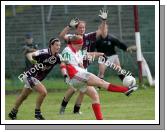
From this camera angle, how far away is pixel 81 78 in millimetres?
13117

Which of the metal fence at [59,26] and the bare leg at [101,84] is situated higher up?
the metal fence at [59,26]

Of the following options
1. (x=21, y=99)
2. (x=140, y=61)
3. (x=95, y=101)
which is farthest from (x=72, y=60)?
(x=140, y=61)

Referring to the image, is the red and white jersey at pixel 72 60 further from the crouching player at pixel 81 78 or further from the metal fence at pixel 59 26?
the metal fence at pixel 59 26

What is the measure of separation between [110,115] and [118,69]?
17.9ft

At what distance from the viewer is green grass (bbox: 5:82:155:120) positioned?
47.2 feet

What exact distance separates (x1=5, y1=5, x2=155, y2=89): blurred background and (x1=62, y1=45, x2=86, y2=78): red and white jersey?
845cm

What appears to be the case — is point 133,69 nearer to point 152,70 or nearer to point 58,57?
point 152,70

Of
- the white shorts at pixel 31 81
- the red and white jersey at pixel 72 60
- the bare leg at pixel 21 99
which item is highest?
the red and white jersey at pixel 72 60

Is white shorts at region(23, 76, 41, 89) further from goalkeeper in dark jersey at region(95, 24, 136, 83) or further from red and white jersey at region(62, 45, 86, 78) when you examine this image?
goalkeeper in dark jersey at region(95, 24, 136, 83)

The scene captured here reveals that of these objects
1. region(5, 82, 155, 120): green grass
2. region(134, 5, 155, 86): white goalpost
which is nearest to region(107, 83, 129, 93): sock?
region(5, 82, 155, 120): green grass

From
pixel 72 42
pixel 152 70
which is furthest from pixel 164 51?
pixel 152 70

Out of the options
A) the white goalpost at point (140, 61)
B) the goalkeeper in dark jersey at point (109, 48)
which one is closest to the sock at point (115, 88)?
the goalkeeper in dark jersey at point (109, 48)

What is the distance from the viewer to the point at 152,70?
2217cm

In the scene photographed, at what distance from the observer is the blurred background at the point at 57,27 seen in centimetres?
2253
